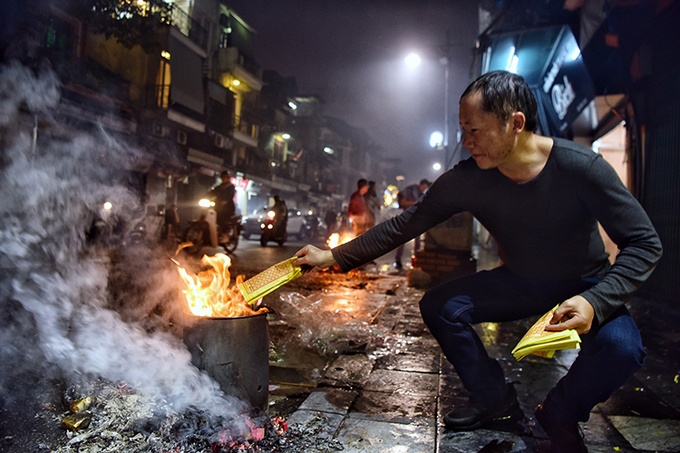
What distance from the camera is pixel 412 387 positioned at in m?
3.66

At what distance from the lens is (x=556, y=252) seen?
2730 millimetres

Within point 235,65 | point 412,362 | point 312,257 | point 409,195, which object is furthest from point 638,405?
point 235,65

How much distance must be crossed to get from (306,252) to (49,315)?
12.7ft

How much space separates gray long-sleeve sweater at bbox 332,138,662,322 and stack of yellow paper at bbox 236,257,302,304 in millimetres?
305

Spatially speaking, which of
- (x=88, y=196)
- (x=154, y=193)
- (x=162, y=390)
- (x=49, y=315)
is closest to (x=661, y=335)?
(x=162, y=390)

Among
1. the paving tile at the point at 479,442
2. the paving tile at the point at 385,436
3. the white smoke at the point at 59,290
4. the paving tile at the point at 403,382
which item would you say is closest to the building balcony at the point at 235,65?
the white smoke at the point at 59,290

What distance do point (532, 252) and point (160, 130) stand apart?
2617cm

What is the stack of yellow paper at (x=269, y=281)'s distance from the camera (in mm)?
2736

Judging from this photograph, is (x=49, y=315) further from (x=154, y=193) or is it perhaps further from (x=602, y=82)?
(x=154, y=193)

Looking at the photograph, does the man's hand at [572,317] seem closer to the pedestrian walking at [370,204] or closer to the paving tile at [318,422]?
the paving tile at [318,422]

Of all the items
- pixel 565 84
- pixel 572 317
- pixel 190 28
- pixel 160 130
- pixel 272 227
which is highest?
pixel 190 28

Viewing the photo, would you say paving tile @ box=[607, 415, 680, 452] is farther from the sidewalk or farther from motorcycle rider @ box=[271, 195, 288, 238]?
motorcycle rider @ box=[271, 195, 288, 238]

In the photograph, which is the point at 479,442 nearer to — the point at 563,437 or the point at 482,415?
the point at 482,415

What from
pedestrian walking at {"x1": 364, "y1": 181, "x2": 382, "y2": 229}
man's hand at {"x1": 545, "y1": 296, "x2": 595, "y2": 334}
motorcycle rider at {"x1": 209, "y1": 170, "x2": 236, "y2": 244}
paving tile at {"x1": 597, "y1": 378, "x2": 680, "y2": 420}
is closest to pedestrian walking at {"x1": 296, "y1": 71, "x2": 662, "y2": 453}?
man's hand at {"x1": 545, "y1": 296, "x2": 595, "y2": 334}
